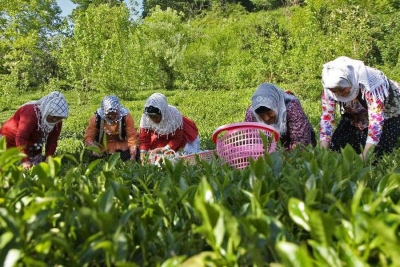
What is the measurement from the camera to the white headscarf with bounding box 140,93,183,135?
4.58 meters

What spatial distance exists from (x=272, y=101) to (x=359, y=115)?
728 mm

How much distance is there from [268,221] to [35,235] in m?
0.51

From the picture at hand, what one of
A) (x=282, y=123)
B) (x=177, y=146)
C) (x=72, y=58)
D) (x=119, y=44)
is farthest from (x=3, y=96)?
(x=282, y=123)

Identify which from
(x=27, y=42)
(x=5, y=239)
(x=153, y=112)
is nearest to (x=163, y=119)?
(x=153, y=112)

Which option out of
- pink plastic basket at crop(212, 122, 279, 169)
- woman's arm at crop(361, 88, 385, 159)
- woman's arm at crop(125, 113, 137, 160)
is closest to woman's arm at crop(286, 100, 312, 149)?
woman's arm at crop(361, 88, 385, 159)

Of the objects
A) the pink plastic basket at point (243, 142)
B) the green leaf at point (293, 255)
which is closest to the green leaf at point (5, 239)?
the green leaf at point (293, 255)

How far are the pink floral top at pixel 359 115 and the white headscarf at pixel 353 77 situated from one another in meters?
0.05

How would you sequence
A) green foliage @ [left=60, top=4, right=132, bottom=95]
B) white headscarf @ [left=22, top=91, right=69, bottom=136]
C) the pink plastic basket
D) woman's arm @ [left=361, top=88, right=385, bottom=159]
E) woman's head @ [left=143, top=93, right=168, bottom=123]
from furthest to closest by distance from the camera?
green foliage @ [left=60, top=4, right=132, bottom=95]
woman's head @ [left=143, top=93, right=168, bottom=123]
white headscarf @ [left=22, top=91, right=69, bottom=136]
woman's arm @ [left=361, top=88, right=385, bottom=159]
the pink plastic basket

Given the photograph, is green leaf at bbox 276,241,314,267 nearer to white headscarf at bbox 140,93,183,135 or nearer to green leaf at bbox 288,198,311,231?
green leaf at bbox 288,198,311,231

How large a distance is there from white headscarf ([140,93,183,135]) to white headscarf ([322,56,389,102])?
190 cm

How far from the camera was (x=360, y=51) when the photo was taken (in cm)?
1538

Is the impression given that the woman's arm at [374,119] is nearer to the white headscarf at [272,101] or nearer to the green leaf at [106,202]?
the white headscarf at [272,101]

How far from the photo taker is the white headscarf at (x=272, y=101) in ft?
11.2

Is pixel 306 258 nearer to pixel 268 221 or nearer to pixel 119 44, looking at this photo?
pixel 268 221
